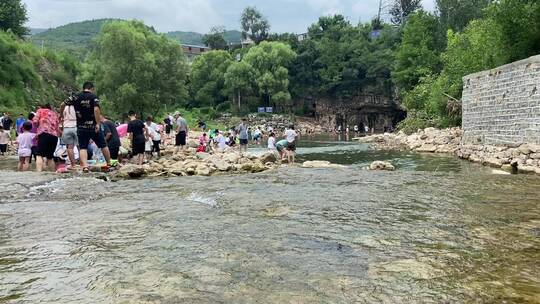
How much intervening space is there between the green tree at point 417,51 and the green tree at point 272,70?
29323mm

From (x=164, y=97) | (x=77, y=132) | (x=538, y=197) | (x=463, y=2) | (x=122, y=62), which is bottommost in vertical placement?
(x=538, y=197)

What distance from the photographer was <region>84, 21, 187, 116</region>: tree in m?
46.1

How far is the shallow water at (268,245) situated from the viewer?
11.1 ft

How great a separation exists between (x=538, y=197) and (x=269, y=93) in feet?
250

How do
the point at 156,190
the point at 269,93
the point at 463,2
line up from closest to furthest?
the point at 156,190, the point at 463,2, the point at 269,93

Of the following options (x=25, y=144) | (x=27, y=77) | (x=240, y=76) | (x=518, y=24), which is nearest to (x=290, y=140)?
(x=25, y=144)

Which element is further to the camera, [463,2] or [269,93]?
[269,93]

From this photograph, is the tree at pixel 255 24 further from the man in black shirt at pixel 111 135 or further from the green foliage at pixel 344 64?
the man in black shirt at pixel 111 135

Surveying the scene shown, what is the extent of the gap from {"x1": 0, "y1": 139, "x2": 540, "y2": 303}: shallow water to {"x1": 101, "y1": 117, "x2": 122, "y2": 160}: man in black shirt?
4367 millimetres

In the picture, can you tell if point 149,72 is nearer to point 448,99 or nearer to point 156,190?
point 448,99

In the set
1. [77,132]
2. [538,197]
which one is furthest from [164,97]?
[538,197]

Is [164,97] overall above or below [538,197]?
above

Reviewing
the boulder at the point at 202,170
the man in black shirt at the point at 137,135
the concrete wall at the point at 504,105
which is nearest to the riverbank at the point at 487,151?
the concrete wall at the point at 504,105

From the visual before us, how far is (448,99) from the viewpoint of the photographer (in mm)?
29781
